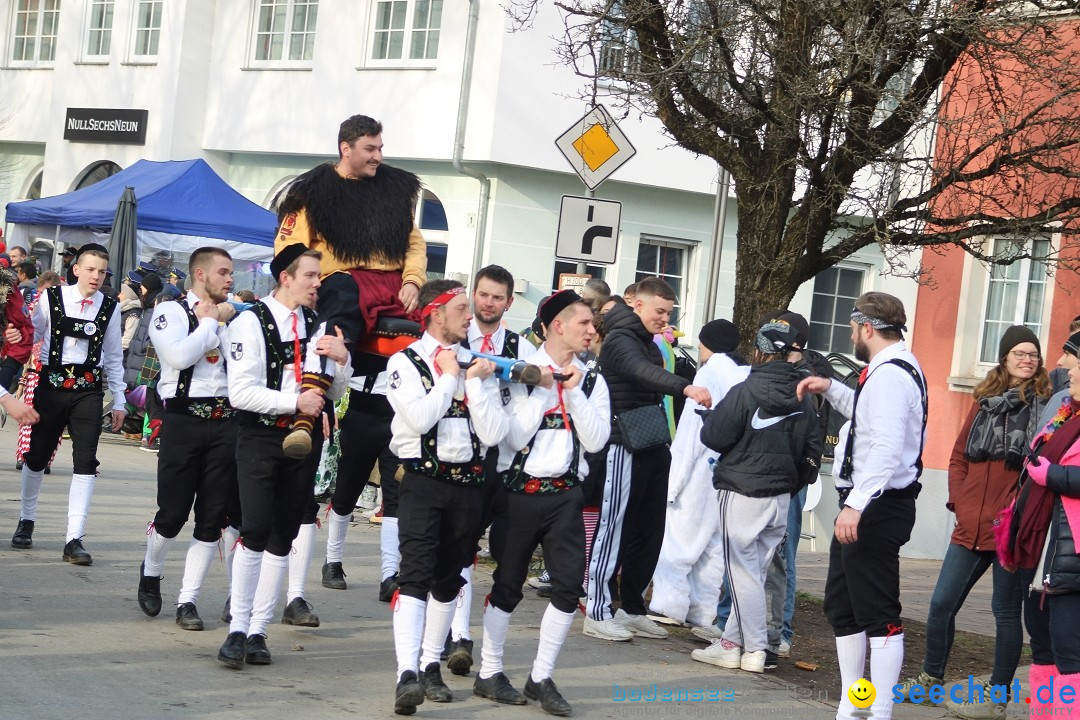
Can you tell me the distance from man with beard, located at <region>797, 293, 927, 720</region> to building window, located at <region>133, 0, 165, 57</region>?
22.4 meters

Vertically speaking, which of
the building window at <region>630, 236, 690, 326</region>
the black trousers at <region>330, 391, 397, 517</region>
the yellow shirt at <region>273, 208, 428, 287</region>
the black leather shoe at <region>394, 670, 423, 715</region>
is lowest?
the black leather shoe at <region>394, 670, 423, 715</region>

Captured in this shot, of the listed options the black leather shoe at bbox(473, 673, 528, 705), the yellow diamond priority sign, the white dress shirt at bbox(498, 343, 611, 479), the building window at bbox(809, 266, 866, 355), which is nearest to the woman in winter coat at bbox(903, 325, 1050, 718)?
the white dress shirt at bbox(498, 343, 611, 479)

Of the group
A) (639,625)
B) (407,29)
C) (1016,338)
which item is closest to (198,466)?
(639,625)

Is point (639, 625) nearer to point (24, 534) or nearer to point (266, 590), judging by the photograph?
point (266, 590)

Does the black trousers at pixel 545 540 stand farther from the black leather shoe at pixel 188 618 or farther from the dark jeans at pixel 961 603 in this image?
the dark jeans at pixel 961 603

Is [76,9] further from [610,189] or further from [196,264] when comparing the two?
[196,264]

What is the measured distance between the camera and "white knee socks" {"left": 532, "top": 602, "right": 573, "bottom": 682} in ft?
22.0

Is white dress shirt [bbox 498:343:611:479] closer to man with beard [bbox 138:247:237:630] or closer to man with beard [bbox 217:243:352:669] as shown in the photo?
man with beard [bbox 217:243:352:669]

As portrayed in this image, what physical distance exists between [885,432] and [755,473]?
5.78 ft

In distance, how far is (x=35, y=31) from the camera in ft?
99.8

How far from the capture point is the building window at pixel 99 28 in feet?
92.2

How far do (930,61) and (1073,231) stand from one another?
1.56 meters

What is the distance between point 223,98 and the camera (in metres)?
25.7

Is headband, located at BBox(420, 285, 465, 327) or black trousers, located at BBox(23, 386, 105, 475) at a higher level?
headband, located at BBox(420, 285, 465, 327)
